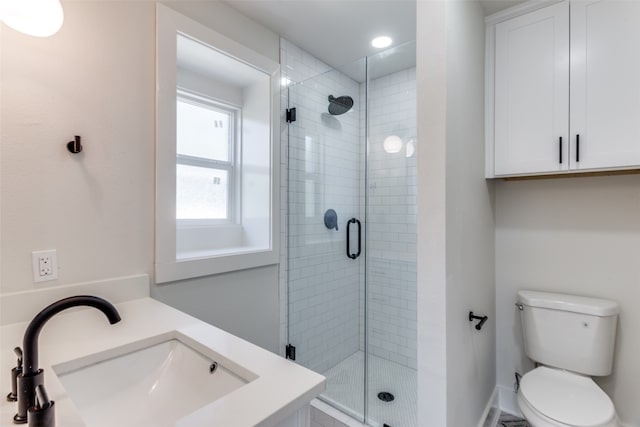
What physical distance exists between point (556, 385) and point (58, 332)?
7.47 feet

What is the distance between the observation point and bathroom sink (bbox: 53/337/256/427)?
89 cm

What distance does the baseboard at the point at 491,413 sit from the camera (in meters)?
1.90

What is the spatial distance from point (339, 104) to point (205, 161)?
1.14 metres

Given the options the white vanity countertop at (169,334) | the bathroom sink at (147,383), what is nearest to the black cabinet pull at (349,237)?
the white vanity countertop at (169,334)

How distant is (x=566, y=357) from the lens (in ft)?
5.75

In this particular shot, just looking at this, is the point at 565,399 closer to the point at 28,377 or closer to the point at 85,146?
the point at 28,377

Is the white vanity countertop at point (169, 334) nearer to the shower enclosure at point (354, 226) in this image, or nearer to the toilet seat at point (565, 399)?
the shower enclosure at point (354, 226)

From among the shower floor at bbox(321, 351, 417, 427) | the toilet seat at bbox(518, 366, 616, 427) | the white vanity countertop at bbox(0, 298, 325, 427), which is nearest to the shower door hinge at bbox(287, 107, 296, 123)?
the white vanity countertop at bbox(0, 298, 325, 427)

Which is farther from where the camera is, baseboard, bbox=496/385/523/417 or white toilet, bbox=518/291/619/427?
baseboard, bbox=496/385/523/417

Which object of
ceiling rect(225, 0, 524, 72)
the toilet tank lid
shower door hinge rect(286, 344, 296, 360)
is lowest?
shower door hinge rect(286, 344, 296, 360)

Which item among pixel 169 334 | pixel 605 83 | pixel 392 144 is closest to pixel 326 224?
pixel 392 144

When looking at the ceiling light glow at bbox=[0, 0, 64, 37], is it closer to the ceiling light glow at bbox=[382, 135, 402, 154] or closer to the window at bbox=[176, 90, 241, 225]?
the window at bbox=[176, 90, 241, 225]

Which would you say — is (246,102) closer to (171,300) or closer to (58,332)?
(171,300)

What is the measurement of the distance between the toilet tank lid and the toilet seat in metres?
0.36
